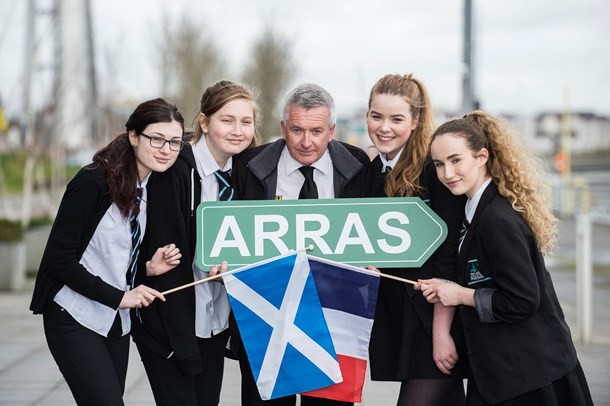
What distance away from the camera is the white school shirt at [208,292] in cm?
415

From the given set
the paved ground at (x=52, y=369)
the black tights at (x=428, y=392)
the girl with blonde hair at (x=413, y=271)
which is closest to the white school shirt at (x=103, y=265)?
the girl with blonde hair at (x=413, y=271)

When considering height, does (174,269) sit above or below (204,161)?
below

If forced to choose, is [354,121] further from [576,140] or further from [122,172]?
[576,140]

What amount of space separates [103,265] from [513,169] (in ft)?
6.01

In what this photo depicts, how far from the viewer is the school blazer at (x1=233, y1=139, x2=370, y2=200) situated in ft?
13.7

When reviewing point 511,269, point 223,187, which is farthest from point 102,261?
point 511,269

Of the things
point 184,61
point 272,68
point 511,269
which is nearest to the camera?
point 511,269

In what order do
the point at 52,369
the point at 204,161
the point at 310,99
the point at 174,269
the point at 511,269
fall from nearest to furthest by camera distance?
the point at 511,269
the point at 174,269
the point at 310,99
the point at 204,161
the point at 52,369

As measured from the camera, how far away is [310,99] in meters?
4.09

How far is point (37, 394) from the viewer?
6.53m

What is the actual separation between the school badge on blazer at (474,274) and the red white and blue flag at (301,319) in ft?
1.50

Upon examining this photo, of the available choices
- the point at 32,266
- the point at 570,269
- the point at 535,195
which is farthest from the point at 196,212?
the point at 570,269

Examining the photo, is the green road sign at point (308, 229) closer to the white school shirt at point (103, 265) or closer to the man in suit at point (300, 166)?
the man in suit at point (300, 166)

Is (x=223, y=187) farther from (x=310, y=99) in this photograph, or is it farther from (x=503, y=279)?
(x=503, y=279)
